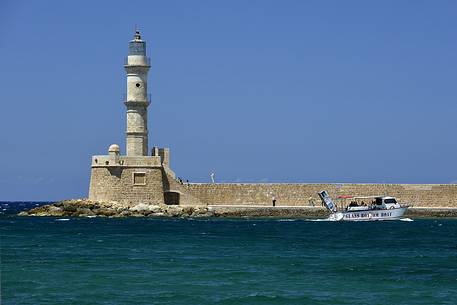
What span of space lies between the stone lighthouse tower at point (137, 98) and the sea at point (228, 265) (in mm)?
8041

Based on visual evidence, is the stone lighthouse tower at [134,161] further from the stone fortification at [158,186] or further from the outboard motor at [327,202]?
the outboard motor at [327,202]

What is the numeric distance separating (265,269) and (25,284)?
539cm

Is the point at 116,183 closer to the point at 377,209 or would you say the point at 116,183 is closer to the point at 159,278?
the point at 377,209

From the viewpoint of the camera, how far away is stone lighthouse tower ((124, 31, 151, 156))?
152 feet

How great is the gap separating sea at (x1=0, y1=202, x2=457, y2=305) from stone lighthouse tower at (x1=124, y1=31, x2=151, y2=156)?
8041 mm

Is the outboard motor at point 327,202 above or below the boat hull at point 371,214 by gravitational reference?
above

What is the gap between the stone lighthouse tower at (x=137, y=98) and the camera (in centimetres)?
4647

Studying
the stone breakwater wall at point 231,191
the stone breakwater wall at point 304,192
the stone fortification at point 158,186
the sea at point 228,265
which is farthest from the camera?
the stone breakwater wall at point 304,192

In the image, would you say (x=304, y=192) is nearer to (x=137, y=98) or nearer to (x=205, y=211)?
(x=205, y=211)

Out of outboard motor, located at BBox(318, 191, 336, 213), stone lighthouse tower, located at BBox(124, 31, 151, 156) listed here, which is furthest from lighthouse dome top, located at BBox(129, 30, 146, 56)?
outboard motor, located at BBox(318, 191, 336, 213)

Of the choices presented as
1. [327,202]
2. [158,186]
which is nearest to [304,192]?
[327,202]

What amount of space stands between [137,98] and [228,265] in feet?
79.8

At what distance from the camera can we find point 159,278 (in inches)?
792

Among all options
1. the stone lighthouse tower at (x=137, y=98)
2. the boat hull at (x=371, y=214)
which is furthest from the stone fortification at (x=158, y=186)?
the boat hull at (x=371, y=214)
